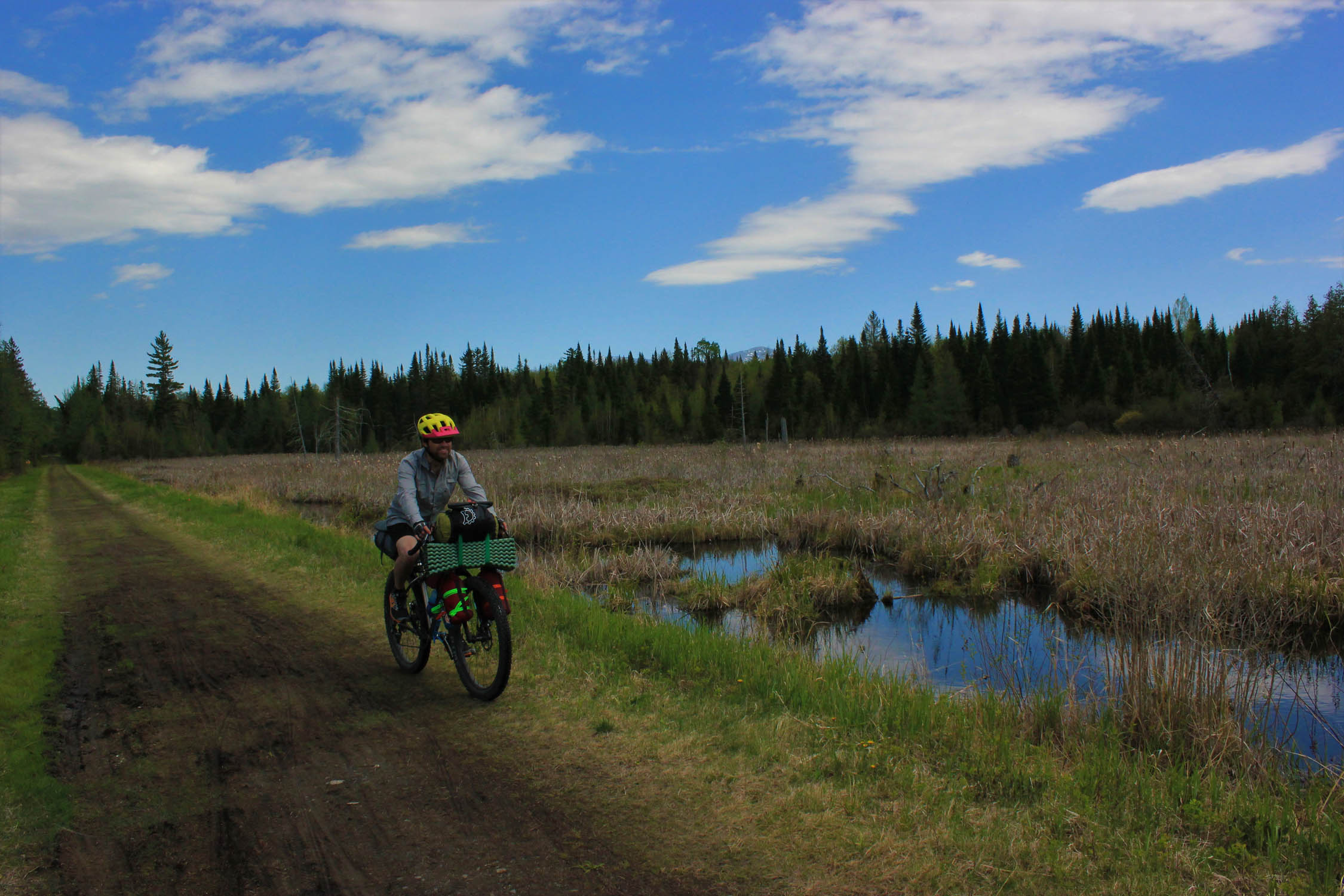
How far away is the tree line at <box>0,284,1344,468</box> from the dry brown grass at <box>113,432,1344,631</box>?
27677 mm

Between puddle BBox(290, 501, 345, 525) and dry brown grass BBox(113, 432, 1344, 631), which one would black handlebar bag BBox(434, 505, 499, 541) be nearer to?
dry brown grass BBox(113, 432, 1344, 631)

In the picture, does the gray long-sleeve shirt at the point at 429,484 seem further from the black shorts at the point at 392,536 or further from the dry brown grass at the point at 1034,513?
the dry brown grass at the point at 1034,513

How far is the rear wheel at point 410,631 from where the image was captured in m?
6.18

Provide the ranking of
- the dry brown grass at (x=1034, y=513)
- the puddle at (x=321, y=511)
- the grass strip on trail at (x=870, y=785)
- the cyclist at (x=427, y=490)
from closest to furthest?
1. the grass strip on trail at (x=870, y=785)
2. the cyclist at (x=427, y=490)
3. the dry brown grass at (x=1034, y=513)
4. the puddle at (x=321, y=511)

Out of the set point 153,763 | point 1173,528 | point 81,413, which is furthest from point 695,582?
point 81,413

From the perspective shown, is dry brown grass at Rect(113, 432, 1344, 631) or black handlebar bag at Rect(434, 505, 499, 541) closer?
black handlebar bag at Rect(434, 505, 499, 541)

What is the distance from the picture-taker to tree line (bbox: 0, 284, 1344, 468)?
60.3m

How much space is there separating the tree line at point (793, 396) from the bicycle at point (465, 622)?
4399 centimetres

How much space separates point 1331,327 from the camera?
59.1 meters

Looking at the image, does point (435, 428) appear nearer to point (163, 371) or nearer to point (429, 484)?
point (429, 484)

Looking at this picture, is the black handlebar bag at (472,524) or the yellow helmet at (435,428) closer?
the black handlebar bag at (472,524)

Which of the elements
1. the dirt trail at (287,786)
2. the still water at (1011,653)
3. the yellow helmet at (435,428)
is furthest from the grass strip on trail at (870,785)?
the yellow helmet at (435,428)

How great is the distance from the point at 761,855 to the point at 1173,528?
8.71m

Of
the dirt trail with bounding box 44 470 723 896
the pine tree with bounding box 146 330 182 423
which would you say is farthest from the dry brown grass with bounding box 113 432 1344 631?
the pine tree with bounding box 146 330 182 423
